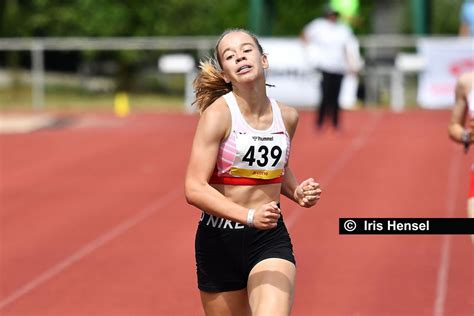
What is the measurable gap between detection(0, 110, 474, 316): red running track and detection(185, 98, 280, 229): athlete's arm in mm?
3227

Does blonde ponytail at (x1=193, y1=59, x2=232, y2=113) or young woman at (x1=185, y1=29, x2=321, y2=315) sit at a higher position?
blonde ponytail at (x1=193, y1=59, x2=232, y2=113)

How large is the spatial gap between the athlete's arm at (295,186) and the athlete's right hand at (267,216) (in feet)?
0.74

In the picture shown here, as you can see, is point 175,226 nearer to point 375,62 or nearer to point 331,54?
point 331,54

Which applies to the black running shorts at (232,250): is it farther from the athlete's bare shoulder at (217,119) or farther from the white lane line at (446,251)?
the white lane line at (446,251)

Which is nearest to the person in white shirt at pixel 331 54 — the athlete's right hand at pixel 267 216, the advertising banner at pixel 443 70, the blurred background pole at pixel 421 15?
the advertising banner at pixel 443 70

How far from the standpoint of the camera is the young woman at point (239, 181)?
5.17 metres

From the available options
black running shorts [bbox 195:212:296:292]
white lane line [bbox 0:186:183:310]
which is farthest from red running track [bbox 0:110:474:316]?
black running shorts [bbox 195:212:296:292]

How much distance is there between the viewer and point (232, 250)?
17.5 feet

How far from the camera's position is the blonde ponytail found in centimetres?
546

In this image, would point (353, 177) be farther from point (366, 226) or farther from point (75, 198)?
point (366, 226)

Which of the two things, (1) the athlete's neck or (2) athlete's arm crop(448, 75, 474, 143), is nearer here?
(1) the athlete's neck

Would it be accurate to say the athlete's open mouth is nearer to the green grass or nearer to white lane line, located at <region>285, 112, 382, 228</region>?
white lane line, located at <region>285, 112, 382, 228</region>

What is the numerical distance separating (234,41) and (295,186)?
0.75m

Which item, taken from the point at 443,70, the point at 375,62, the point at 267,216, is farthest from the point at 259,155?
the point at 375,62
